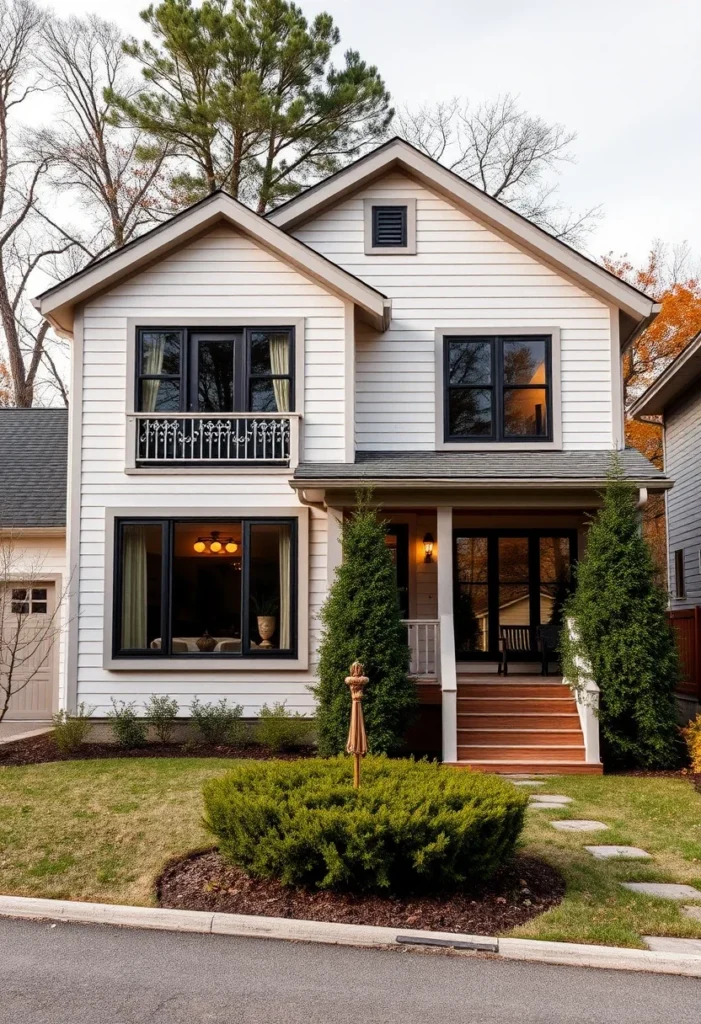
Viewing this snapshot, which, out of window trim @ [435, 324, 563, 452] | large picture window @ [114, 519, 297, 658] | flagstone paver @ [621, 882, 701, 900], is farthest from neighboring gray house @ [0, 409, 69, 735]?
flagstone paver @ [621, 882, 701, 900]

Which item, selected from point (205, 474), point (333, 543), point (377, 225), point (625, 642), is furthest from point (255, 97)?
point (625, 642)

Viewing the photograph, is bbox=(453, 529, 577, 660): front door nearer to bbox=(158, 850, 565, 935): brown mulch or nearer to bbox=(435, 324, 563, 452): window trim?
bbox=(435, 324, 563, 452): window trim

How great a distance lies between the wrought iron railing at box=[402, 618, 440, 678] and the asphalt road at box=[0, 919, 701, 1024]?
21.9ft

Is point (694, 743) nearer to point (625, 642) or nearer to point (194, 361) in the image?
point (625, 642)

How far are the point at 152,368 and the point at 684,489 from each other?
976cm

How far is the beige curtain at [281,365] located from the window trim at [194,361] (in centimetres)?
6

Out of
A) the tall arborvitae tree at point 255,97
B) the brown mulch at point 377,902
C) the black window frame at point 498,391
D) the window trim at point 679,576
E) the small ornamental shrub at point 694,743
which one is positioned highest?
the tall arborvitae tree at point 255,97

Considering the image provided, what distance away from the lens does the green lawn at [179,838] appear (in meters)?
5.83

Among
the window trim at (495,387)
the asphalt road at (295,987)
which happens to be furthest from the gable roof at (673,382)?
the asphalt road at (295,987)

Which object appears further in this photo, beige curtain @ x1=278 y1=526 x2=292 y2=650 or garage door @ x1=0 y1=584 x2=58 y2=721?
garage door @ x1=0 y1=584 x2=58 y2=721

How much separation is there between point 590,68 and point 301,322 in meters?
9.38

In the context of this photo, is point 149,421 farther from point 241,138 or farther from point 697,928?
point 241,138

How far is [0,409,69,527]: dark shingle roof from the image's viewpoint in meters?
14.8

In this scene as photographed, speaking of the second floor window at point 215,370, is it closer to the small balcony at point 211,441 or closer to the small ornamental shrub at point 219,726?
the small balcony at point 211,441
